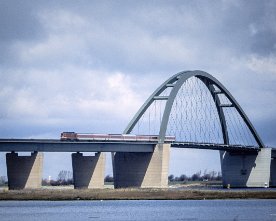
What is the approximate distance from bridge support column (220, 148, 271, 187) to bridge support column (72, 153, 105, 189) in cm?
4488

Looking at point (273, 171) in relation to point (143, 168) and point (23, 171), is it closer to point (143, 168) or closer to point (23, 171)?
point (143, 168)

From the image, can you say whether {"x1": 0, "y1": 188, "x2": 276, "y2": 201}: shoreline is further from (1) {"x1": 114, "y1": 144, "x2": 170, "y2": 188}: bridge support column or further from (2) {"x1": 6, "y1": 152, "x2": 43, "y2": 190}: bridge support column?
(1) {"x1": 114, "y1": 144, "x2": 170, "y2": 188}: bridge support column

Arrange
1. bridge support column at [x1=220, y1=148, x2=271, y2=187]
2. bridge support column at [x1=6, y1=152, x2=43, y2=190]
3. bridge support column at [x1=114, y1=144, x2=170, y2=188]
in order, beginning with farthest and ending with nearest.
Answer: bridge support column at [x1=220, y1=148, x2=271, y2=187]
bridge support column at [x1=114, y1=144, x2=170, y2=188]
bridge support column at [x1=6, y1=152, x2=43, y2=190]

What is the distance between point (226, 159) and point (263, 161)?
7240 millimetres

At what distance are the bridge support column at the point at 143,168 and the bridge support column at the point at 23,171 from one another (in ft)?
61.6

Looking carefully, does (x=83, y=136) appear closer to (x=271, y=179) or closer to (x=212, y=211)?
(x=212, y=211)

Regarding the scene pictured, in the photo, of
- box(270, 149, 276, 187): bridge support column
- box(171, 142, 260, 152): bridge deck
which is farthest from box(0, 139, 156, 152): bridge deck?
box(270, 149, 276, 187): bridge support column

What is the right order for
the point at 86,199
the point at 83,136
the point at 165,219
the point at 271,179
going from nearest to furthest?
the point at 165,219, the point at 86,199, the point at 83,136, the point at 271,179

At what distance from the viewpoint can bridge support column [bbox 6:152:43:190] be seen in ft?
325

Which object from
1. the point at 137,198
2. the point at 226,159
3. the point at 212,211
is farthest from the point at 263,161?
the point at 212,211

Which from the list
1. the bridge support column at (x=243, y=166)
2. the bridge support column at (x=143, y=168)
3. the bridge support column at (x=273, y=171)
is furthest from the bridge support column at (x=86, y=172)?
the bridge support column at (x=273, y=171)

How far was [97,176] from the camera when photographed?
107562 millimetres

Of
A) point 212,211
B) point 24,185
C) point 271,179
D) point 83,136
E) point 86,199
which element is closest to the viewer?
point 212,211

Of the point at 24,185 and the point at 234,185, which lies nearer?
the point at 24,185
